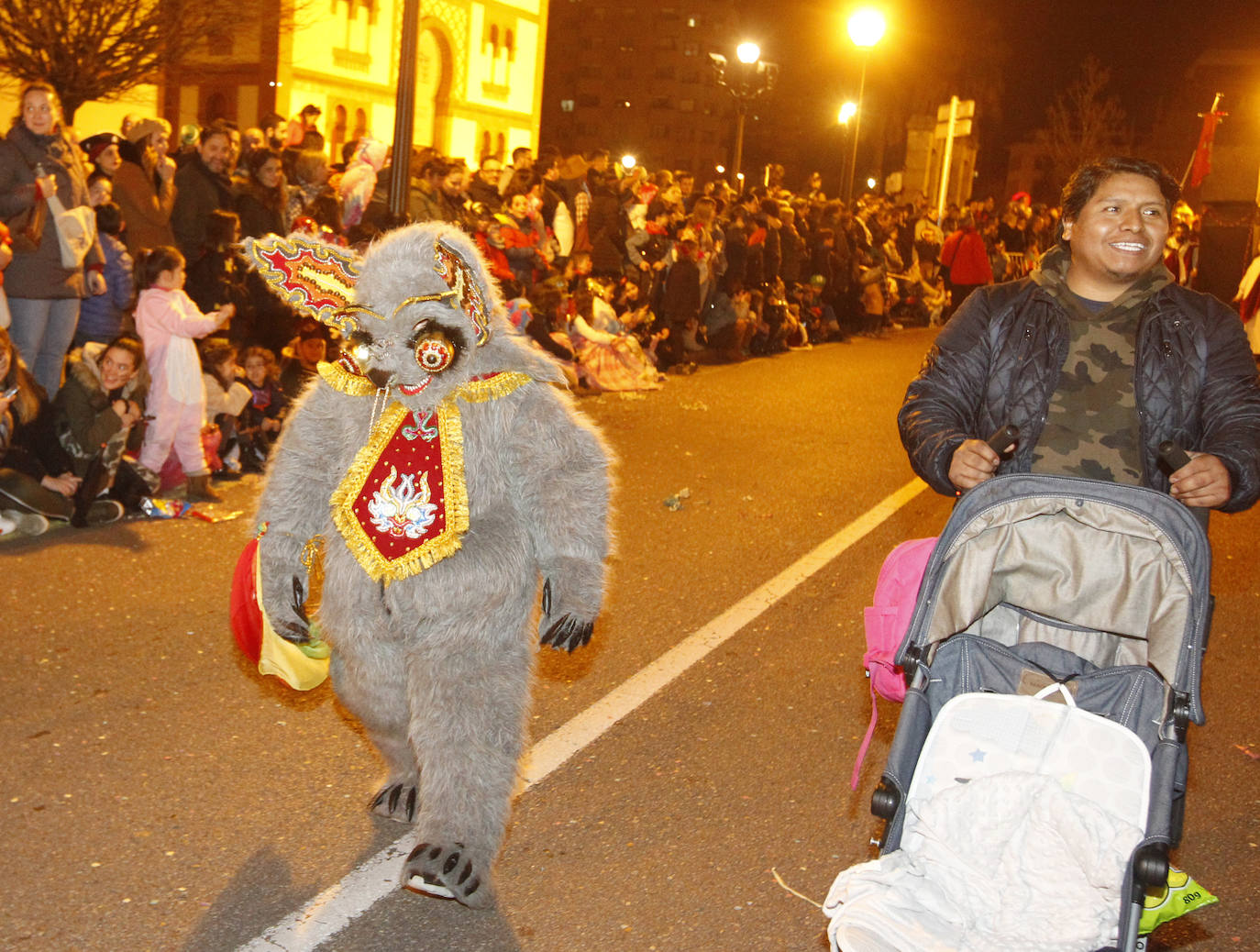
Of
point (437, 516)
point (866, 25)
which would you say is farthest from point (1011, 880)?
point (866, 25)

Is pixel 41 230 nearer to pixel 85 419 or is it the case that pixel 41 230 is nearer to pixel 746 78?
pixel 85 419

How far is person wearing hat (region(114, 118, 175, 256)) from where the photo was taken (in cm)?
973

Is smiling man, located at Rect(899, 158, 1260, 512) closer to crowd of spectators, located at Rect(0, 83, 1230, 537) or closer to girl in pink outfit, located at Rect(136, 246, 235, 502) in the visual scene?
crowd of spectators, located at Rect(0, 83, 1230, 537)

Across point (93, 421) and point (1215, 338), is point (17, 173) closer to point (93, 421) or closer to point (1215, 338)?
point (93, 421)

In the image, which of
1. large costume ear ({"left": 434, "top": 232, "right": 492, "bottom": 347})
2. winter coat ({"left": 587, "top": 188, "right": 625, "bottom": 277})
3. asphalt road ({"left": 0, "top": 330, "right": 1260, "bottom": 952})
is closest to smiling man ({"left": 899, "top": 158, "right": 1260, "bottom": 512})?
large costume ear ({"left": 434, "top": 232, "right": 492, "bottom": 347})

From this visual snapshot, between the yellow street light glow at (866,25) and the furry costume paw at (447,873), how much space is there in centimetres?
2004

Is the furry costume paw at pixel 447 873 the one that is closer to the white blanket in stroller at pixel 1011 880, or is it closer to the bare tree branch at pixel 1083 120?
the white blanket in stroller at pixel 1011 880

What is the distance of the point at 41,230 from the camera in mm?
8492

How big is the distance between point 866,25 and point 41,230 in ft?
53.2

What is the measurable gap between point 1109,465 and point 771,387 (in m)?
11.0

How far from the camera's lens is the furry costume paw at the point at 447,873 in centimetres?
366

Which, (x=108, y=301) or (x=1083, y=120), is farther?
(x=1083, y=120)

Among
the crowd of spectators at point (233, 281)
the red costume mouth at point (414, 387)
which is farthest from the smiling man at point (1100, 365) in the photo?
the crowd of spectators at point (233, 281)

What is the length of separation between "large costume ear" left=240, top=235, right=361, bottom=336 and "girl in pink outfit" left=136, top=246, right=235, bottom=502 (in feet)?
15.0
